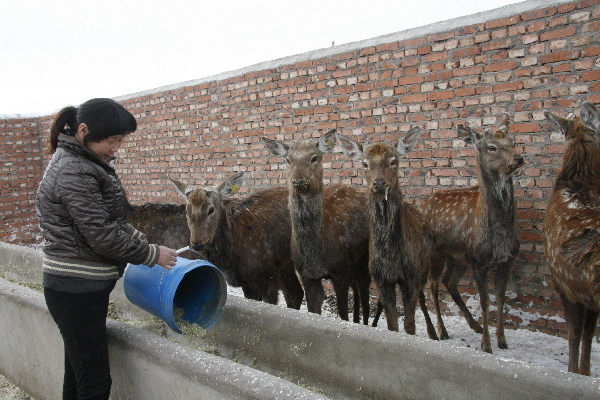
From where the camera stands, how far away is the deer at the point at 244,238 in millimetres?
5043

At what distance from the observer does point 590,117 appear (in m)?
4.03

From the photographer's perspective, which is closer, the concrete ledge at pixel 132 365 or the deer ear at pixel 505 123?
the concrete ledge at pixel 132 365

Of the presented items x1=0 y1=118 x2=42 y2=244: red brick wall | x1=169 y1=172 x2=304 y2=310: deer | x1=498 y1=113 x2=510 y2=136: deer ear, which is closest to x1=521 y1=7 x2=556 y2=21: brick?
x1=498 y1=113 x2=510 y2=136: deer ear

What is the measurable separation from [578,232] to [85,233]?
3.40 meters

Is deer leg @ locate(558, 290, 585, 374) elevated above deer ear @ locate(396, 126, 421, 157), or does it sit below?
below

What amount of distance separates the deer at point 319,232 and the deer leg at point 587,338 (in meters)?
→ 2.31

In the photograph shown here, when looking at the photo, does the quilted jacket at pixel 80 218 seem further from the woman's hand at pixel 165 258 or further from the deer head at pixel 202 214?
the deer head at pixel 202 214

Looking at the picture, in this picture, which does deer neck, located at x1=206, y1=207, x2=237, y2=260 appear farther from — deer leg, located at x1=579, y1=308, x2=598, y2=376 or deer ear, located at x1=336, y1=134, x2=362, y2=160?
deer leg, located at x1=579, y1=308, x2=598, y2=376

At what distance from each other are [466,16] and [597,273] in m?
3.53

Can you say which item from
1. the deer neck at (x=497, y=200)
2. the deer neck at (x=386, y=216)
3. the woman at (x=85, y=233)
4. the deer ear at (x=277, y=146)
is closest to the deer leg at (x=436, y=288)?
the deer neck at (x=497, y=200)

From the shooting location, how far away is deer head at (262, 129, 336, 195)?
197 inches

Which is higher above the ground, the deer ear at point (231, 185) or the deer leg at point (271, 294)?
the deer ear at point (231, 185)

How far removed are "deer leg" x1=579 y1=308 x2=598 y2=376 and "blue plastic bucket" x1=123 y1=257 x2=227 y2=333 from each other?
2987mm

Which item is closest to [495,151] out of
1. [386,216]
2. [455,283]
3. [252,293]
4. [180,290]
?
[386,216]
